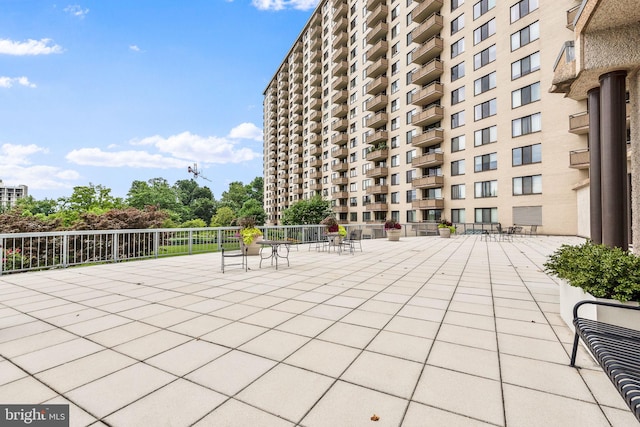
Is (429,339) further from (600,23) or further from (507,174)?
(507,174)

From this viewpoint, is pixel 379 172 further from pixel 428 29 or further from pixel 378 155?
pixel 428 29

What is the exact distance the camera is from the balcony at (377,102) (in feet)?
127

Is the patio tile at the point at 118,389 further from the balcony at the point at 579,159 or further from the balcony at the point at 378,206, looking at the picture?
the balcony at the point at 378,206

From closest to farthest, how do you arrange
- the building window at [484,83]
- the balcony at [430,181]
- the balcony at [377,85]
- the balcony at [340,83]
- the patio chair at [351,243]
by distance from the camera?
1. the patio chair at [351,243]
2. the building window at [484,83]
3. the balcony at [430,181]
4. the balcony at [377,85]
5. the balcony at [340,83]

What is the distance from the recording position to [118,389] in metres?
2.34

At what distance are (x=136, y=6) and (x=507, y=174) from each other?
118 ft

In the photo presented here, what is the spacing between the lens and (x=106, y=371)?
2.62m

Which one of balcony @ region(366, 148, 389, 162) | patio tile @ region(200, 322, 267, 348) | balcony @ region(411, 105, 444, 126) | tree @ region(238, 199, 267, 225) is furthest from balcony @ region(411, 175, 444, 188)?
tree @ region(238, 199, 267, 225)

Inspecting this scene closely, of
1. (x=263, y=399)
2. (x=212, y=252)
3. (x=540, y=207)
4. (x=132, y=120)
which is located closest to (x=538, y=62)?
(x=540, y=207)

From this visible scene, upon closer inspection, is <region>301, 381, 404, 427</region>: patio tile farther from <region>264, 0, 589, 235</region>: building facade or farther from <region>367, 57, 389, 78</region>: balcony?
<region>367, 57, 389, 78</region>: balcony

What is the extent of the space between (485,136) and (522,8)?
35.2 feet

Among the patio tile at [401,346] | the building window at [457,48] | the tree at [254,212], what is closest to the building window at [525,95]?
the building window at [457,48]

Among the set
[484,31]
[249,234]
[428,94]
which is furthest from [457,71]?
[249,234]

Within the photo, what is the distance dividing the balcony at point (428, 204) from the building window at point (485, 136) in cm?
653
